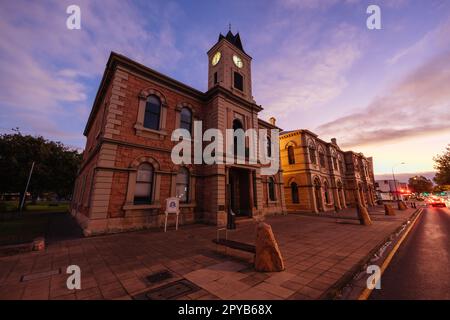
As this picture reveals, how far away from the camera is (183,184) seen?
12.9 meters

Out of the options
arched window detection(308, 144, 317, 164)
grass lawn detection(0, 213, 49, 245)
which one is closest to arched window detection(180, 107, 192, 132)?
grass lawn detection(0, 213, 49, 245)

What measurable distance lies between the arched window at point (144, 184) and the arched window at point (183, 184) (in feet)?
6.31

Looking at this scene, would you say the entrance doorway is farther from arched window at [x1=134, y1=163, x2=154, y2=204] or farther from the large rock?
the large rock

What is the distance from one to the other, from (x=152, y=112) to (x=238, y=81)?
8.93 m

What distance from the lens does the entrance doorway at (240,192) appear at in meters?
14.9

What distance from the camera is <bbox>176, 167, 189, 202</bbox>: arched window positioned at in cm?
1263

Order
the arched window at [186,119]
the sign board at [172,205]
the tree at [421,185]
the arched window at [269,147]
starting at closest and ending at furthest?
the sign board at [172,205] < the arched window at [186,119] < the arched window at [269,147] < the tree at [421,185]

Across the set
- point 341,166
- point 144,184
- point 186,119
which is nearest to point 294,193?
point 341,166

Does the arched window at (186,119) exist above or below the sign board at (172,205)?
above

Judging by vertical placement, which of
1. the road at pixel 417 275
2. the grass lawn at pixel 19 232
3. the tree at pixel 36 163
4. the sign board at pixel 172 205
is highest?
the tree at pixel 36 163

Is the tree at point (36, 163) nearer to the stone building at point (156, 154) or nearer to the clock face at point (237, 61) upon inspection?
the stone building at point (156, 154)

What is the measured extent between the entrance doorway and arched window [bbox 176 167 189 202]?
3601mm

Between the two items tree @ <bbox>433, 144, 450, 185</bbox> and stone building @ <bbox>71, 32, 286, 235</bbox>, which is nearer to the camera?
stone building @ <bbox>71, 32, 286, 235</bbox>

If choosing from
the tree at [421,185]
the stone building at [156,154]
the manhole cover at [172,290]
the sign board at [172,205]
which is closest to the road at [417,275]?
the manhole cover at [172,290]
